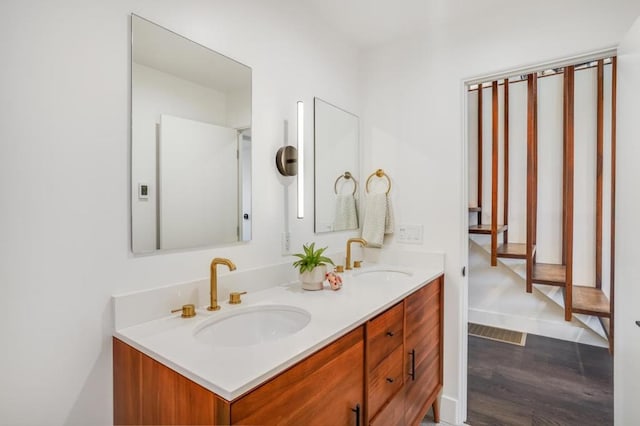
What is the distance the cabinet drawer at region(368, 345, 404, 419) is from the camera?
121cm

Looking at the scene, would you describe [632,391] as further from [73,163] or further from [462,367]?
[73,163]

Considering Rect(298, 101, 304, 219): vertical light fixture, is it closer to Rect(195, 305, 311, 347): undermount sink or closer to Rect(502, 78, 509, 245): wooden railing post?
Rect(195, 305, 311, 347): undermount sink

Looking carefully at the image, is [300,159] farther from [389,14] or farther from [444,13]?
[444,13]

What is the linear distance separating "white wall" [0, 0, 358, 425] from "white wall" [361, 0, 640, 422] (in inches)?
53.6

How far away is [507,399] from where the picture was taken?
206 cm

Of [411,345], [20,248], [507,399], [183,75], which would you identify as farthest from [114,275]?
[507,399]

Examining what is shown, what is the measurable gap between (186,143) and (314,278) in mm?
762

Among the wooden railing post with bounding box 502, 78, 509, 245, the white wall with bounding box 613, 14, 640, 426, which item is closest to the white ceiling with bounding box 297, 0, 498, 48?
the white wall with bounding box 613, 14, 640, 426

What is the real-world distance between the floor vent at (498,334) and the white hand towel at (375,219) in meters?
1.71

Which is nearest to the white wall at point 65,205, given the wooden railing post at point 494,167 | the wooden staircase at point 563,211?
the wooden railing post at point 494,167

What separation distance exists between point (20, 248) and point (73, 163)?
0.26 m

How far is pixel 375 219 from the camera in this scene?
2.14 metres

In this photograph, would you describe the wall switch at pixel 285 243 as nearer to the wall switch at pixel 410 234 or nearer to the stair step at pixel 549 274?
the wall switch at pixel 410 234

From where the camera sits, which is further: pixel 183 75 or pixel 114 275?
pixel 183 75
